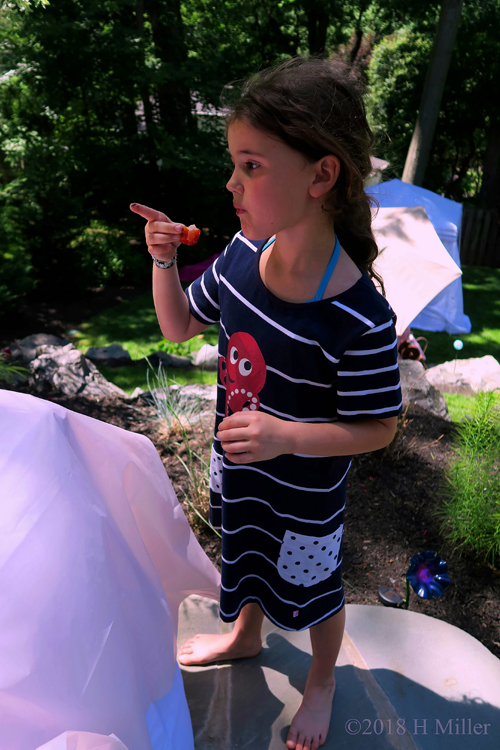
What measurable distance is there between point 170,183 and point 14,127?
9.23 ft

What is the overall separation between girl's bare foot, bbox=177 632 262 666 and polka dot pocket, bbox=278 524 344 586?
21.1 inches

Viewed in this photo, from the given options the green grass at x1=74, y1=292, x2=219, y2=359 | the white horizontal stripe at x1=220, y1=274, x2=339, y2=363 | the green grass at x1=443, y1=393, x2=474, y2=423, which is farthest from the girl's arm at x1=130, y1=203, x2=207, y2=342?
the green grass at x1=74, y1=292, x2=219, y2=359

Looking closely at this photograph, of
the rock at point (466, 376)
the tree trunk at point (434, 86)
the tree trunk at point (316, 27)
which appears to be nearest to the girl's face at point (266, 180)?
the rock at point (466, 376)

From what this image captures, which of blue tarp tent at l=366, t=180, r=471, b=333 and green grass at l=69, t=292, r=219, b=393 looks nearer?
green grass at l=69, t=292, r=219, b=393

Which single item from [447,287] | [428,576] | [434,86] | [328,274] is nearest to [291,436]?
[328,274]

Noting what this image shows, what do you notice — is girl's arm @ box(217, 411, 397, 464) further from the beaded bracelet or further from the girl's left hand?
the beaded bracelet

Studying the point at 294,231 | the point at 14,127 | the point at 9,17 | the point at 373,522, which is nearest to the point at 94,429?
the point at 294,231

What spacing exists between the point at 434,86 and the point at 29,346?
6839 millimetres

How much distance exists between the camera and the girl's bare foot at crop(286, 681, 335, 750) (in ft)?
5.13

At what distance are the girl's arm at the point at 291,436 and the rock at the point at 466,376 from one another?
14.6 feet

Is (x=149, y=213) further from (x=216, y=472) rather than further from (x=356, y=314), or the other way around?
(x=216, y=472)

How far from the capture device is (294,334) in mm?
1212

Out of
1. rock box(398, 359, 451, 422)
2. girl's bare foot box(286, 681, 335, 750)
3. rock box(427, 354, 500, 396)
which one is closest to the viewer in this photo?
girl's bare foot box(286, 681, 335, 750)

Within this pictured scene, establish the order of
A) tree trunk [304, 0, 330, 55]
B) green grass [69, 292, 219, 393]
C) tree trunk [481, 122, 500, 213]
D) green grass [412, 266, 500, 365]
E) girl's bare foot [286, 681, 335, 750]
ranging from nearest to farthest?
1. girl's bare foot [286, 681, 335, 750]
2. green grass [69, 292, 219, 393]
3. green grass [412, 266, 500, 365]
4. tree trunk [304, 0, 330, 55]
5. tree trunk [481, 122, 500, 213]
